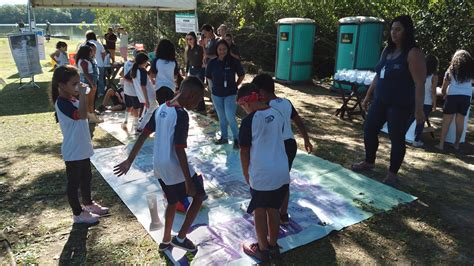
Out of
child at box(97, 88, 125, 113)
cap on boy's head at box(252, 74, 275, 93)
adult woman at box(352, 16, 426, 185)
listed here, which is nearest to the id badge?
adult woman at box(352, 16, 426, 185)

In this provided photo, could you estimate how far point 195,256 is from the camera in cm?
311

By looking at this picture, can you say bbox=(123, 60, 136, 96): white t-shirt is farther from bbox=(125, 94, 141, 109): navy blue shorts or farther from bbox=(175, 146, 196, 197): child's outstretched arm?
Answer: bbox=(175, 146, 196, 197): child's outstretched arm

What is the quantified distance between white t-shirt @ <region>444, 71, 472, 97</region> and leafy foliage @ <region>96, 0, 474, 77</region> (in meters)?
4.96

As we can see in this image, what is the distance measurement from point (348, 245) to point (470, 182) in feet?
7.69

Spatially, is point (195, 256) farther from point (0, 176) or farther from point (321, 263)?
point (0, 176)

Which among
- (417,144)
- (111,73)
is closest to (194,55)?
(111,73)

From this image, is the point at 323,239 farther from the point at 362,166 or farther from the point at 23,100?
the point at 23,100

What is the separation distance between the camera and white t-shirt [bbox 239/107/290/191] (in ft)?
8.64

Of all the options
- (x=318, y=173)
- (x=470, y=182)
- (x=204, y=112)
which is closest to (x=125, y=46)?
(x=204, y=112)

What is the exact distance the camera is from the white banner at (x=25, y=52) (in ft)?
35.2

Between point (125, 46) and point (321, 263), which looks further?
point (125, 46)

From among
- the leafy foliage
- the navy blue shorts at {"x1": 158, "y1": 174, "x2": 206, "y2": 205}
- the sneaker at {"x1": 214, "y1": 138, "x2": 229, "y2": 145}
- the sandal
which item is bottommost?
the sneaker at {"x1": 214, "y1": 138, "x2": 229, "y2": 145}

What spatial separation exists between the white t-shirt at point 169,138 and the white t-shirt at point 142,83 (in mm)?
3395

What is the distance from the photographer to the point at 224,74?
5480 millimetres
